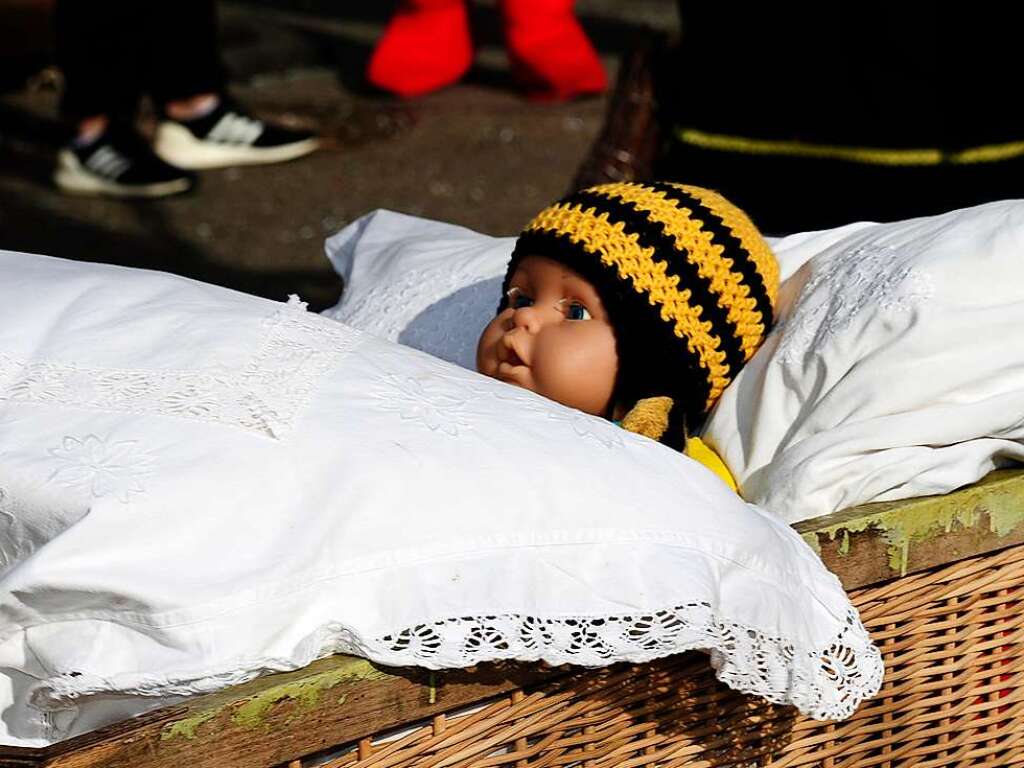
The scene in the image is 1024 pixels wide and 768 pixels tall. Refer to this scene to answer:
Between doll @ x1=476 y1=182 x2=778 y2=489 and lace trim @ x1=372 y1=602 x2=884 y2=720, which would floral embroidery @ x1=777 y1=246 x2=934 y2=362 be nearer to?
doll @ x1=476 y1=182 x2=778 y2=489

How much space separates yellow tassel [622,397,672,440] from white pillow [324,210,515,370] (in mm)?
374

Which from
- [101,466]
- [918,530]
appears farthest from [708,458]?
[101,466]

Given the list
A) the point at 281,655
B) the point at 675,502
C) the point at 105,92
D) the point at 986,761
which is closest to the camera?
the point at 281,655

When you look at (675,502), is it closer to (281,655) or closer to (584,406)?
(281,655)

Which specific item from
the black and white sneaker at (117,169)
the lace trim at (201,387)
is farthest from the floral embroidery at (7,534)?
the black and white sneaker at (117,169)

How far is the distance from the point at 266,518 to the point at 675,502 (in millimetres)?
349

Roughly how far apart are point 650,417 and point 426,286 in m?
0.57

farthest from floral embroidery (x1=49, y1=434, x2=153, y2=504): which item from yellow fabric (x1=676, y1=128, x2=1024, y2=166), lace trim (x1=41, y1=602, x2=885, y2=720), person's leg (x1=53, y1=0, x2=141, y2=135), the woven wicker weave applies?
person's leg (x1=53, y1=0, x2=141, y2=135)

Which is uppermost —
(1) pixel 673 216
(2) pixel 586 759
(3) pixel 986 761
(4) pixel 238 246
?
(1) pixel 673 216

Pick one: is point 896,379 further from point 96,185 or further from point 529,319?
point 96,185

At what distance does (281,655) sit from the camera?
1152 mm

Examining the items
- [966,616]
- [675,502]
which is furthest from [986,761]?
[675,502]

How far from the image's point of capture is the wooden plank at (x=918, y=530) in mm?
1428

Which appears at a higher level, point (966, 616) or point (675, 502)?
point (675, 502)
